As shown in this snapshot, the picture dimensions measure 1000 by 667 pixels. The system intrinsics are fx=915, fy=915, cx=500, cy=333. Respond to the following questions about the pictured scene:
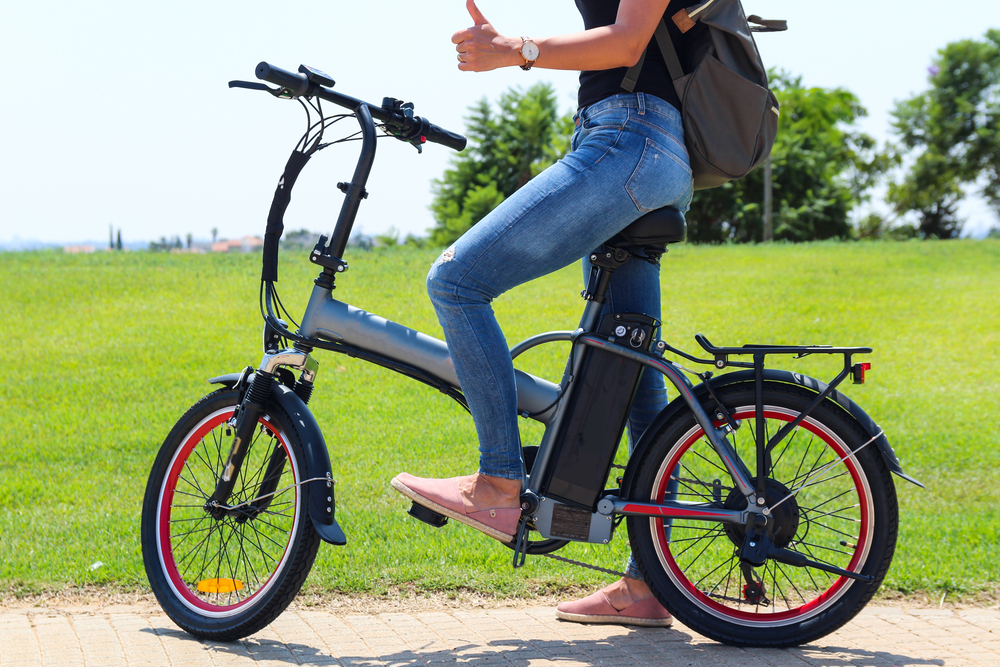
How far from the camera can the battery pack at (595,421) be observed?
288 cm

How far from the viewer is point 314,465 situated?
9.45 ft

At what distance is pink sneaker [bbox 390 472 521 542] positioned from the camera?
281 centimetres

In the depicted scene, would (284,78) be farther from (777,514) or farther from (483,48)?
(777,514)

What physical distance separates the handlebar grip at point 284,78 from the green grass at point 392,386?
1.82 meters

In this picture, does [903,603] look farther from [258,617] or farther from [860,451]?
[258,617]

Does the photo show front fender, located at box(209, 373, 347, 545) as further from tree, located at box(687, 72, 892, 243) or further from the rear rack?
tree, located at box(687, 72, 892, 243)

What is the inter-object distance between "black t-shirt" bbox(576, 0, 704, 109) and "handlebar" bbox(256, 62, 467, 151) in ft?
2.13

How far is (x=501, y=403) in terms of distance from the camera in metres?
2.81

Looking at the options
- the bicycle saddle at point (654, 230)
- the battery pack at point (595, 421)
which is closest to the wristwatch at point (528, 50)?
the bicycle saddle at point (654, 230)

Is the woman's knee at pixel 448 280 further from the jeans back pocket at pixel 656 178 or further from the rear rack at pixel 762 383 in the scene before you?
the rear rack at pixel 762 383

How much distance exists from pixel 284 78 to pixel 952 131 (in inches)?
2636

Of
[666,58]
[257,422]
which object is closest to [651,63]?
[666,58]

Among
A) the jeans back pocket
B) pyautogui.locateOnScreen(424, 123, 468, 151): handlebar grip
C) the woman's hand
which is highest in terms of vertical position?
the woman's hand

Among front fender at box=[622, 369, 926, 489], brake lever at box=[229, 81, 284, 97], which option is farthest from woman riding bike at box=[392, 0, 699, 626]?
brake lever at box=[229, 81, 284, 97]
